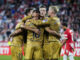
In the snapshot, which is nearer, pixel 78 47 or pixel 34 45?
pixel 34 45

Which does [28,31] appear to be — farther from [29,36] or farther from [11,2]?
[11,2]

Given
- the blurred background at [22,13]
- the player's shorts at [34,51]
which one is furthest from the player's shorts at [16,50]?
the blurred background at [22,13]

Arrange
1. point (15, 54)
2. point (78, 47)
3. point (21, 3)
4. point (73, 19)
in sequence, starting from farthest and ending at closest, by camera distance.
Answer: point (21, 3)
point (73, 19)
point (78, 47)
point (15, 54)

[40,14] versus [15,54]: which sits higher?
[40,14]

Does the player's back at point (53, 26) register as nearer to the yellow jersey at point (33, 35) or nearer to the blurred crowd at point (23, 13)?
the yellow jersey at point (33, 35)

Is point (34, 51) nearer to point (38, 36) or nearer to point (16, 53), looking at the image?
point (38, 36)

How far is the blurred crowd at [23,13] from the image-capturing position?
2239 cm

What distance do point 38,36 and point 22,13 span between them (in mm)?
15969

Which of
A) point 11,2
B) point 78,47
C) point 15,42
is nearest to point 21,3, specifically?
point 11,2

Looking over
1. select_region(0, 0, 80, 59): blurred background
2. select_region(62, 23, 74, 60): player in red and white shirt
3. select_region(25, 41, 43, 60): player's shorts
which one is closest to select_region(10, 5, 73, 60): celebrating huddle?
select_region(25, 41, 43, 60): player's shorts

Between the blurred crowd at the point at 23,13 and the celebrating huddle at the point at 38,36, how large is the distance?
37.6 ft

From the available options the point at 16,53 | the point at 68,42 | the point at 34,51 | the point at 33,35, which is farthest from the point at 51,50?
the point at 68,42

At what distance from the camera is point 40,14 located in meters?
8.94

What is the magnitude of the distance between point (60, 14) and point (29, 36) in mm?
14906
